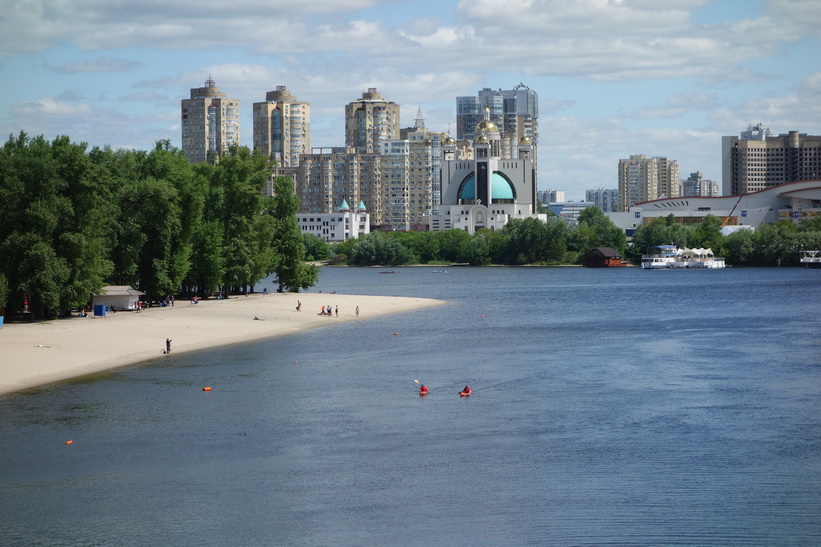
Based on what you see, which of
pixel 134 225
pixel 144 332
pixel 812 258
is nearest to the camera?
pixel 144 332

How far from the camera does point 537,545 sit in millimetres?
26469

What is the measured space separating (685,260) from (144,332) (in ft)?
414

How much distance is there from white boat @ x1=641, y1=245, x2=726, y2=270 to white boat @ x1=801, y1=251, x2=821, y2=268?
13283mm

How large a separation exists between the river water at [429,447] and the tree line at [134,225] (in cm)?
1402

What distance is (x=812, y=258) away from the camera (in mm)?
163875

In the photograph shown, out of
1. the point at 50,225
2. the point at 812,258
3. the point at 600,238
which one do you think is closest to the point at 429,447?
the point at 50,225

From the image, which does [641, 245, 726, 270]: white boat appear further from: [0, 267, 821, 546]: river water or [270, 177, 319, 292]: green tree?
[0, 267, 821, 546]: river water

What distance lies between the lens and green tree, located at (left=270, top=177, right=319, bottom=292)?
97.9 metres

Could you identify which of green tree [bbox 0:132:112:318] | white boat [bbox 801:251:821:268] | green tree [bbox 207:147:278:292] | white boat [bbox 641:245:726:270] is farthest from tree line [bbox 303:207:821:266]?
green tree [bbox 0:132:112:318]

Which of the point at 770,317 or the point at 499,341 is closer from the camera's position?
the point at 499,341

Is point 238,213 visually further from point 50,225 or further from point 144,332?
point 144,332

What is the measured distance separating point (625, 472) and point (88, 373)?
28488 millimetres

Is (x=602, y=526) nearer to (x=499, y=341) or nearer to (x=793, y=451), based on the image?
(x=793, y=451)

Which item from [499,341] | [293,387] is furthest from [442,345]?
[293,387]
